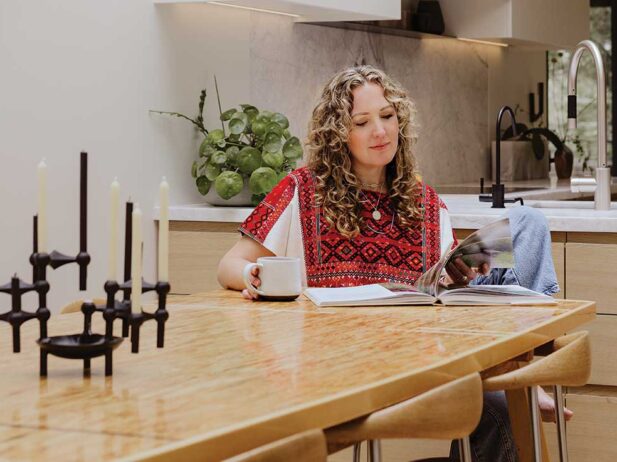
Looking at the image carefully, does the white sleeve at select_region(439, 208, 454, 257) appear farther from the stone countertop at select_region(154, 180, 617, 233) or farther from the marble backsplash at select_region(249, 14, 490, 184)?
the marble backsplash at select_region(249, 14, 490, 184)

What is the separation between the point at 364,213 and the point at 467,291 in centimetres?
49

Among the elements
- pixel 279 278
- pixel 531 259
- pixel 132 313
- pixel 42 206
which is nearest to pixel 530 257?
pixel 531 259

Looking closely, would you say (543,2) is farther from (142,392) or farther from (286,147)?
(142,392)

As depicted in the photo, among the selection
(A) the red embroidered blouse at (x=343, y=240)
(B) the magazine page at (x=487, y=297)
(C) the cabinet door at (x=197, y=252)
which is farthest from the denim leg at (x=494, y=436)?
(C) the cabinet door at (x=197, y=252)

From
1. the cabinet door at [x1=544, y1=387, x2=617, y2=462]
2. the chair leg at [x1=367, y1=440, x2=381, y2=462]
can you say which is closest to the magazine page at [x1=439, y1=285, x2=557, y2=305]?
the chair leg at [x1=367, y1=440, x2=381, y2=462]

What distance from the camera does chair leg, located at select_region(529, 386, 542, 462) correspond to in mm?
2172

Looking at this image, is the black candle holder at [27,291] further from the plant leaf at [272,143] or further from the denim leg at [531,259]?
the plant leaf at [272,143]

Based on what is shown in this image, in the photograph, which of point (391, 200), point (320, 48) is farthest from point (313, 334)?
point (320, 48)

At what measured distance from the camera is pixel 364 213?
9.54 feet

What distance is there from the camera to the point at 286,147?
3.89 meters

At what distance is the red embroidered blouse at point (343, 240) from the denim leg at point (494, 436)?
0.45m

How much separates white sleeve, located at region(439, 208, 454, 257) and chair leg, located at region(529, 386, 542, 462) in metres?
0.79

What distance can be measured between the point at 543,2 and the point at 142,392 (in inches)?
188

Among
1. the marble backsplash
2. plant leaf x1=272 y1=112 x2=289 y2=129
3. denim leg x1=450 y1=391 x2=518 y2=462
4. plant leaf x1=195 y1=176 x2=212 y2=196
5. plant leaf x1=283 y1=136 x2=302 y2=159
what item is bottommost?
denim leg x1=450 y1=391 x2=518 y2=462
